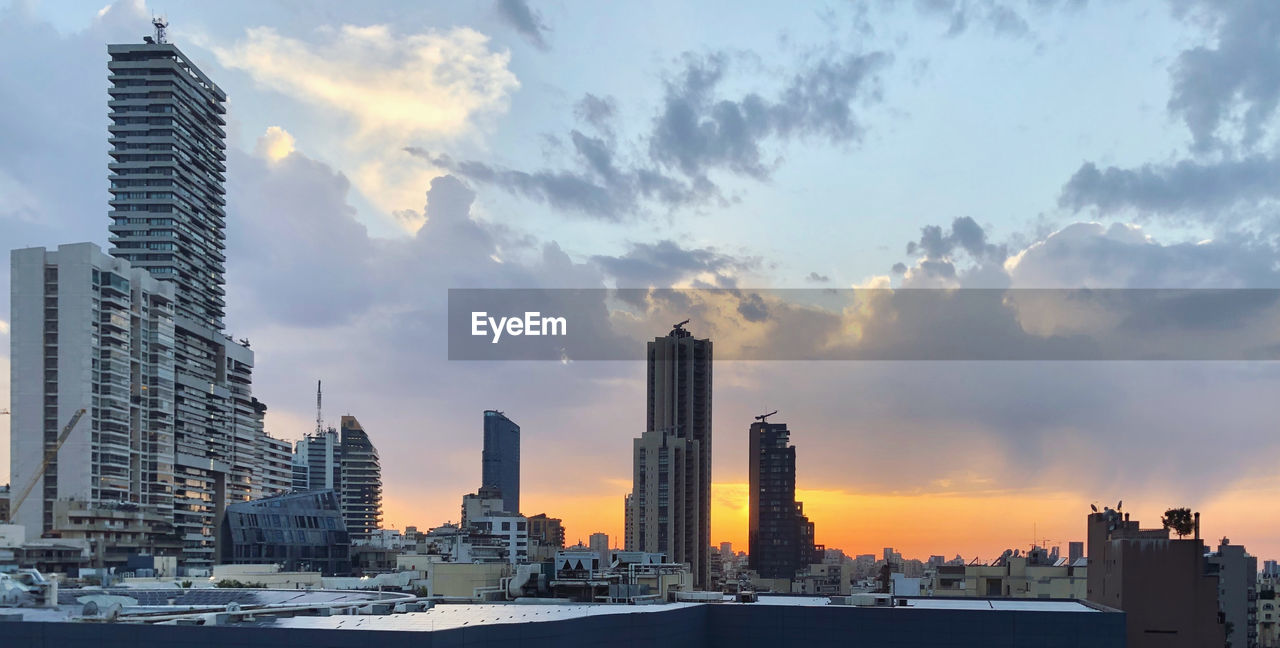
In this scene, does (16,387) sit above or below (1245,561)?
above

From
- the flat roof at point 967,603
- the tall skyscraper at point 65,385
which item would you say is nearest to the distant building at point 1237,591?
the flat roof at point 967,603

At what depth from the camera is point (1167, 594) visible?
207ft

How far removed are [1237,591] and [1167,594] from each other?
83948 millimetres

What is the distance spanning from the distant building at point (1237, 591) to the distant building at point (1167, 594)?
68.0m

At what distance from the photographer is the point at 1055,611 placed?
50969mm

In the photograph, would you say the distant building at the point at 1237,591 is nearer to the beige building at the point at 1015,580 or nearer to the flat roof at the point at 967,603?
the beige building at the point at 1015,580

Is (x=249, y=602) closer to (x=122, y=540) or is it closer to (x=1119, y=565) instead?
(x=1119, y=565)

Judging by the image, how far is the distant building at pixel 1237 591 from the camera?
4995 inches

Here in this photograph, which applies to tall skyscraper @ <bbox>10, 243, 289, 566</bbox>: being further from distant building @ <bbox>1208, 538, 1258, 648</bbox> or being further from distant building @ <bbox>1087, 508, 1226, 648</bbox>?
distant building @ <bbox>1087, 508, 1226, 648</bbox>

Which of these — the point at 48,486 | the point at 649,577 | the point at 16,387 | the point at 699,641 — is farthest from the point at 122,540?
the point at 699,641

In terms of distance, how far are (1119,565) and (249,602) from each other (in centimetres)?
4652

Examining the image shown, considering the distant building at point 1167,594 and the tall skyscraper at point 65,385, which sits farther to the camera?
the tall skyscraper at point 65,385

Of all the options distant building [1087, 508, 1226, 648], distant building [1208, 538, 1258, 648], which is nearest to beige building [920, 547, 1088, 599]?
distant building [1208, 538, 1258, 648]

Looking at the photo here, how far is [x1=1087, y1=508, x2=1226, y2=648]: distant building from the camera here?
62.2 meters
